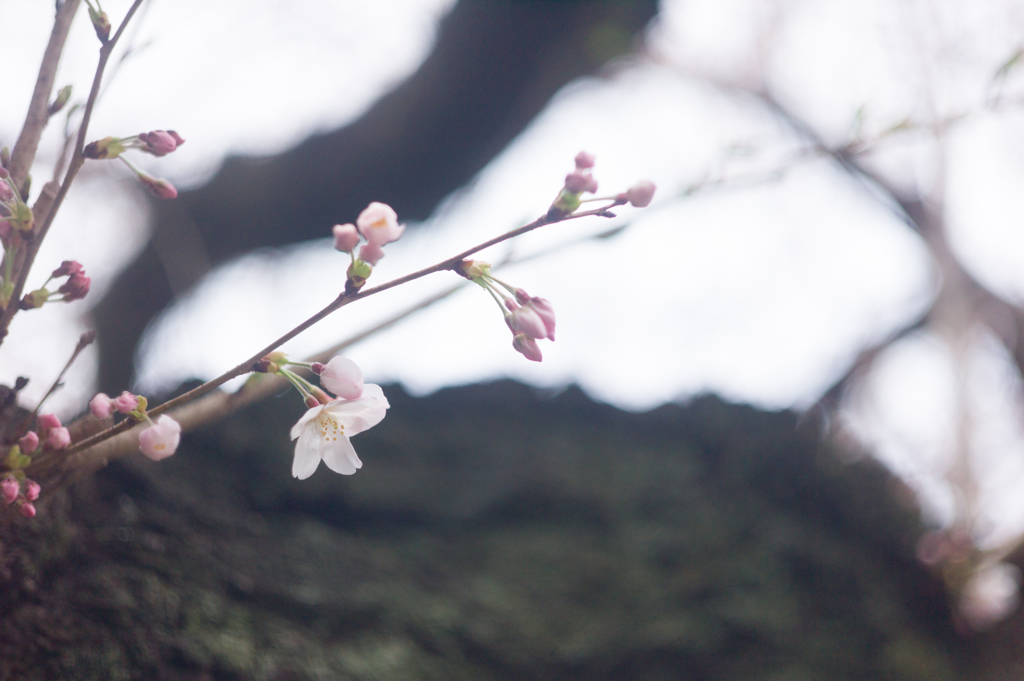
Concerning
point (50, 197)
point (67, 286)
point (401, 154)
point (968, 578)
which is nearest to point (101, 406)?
point (67, 286)

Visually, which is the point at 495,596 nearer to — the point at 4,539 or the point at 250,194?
the point at 4,539

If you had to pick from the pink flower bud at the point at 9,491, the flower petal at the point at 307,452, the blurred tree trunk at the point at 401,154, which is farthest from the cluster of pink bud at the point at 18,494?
the blurred tree trunk at the point at 401,154

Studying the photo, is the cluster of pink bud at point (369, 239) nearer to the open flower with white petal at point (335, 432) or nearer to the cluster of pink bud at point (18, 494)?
the open flower with white petal at point (335, 432)

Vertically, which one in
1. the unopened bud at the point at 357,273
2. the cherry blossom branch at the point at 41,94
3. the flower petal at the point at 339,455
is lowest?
the flower petal at the point at 339,455

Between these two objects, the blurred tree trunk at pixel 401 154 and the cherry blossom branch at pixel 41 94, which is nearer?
the cherry blossom branch at pixel 41 94

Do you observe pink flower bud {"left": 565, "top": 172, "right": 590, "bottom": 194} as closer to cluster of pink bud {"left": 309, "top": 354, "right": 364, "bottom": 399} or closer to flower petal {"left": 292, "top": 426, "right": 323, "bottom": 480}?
cluster of pink bud {"left": 309, "top": 354, "right": 364, "bottom": 399}

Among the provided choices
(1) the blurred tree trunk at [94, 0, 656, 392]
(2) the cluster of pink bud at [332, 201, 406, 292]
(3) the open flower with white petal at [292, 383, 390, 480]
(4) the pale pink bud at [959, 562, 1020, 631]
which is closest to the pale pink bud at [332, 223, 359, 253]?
(2) the cluster of pink bud at [332, 201, 406, 292]
